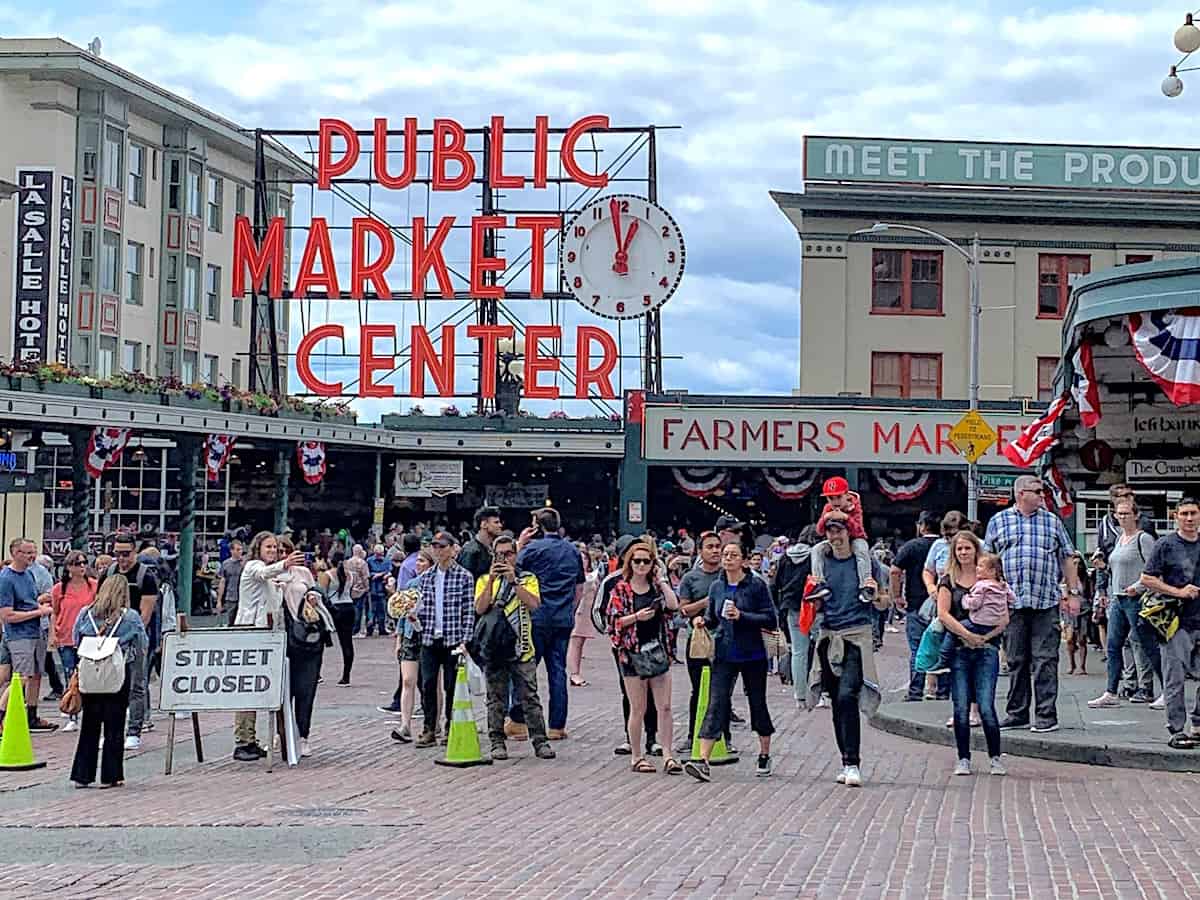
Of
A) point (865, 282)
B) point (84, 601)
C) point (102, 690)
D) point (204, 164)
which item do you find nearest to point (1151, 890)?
point (102, 690)

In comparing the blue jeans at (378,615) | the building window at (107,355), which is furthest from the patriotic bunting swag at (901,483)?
the building window at (107,355)

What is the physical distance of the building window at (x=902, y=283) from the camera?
151 ft

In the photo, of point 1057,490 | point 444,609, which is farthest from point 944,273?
point 444,609

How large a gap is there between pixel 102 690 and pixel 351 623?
25.4 ft

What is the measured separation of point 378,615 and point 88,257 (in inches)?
916

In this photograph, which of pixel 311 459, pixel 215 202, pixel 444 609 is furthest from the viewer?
pixel 215 202

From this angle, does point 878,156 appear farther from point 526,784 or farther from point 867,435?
point 526,784

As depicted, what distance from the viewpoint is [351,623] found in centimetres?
2050

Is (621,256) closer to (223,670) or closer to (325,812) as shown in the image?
(223,670)

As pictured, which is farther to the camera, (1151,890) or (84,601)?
(84,601)

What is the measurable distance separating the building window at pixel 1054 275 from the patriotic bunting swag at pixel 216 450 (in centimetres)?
2315

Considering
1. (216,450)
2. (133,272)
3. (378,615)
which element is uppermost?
(133,272)

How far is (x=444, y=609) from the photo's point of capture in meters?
14.2

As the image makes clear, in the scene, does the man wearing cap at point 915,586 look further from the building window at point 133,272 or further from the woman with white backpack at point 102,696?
the building window at point 133,272
